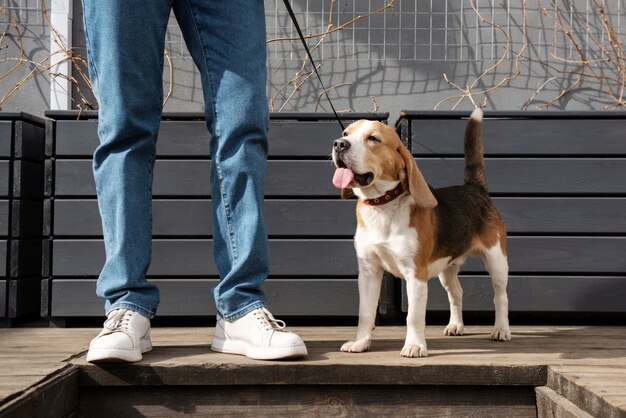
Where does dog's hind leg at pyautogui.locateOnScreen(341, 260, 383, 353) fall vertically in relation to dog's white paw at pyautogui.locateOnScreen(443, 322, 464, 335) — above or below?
above

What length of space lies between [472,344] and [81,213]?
177 cm

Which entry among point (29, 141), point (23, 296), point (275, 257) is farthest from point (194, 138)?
point (23, 296)

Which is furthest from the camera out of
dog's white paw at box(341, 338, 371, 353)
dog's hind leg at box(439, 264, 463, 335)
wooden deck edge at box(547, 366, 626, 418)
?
dog's hind leg at box(439, 264, 463, 335)

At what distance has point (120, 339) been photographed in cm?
194

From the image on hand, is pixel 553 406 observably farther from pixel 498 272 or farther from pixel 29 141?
pixel 29 141

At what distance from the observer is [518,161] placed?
3.12 m

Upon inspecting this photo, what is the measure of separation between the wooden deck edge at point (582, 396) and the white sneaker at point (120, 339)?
1174mm

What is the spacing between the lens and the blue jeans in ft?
6.67

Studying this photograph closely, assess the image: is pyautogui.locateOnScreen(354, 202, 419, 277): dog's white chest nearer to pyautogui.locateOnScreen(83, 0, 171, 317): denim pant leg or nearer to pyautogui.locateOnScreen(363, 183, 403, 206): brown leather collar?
pyautogui.locateOnScreen(363, 183, 403, 206): brown leather collar

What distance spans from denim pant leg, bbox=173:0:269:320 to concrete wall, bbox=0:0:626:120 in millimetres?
1870

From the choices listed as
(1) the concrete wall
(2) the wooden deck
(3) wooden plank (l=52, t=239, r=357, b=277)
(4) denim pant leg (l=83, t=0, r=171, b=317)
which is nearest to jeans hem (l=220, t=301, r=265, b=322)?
(2) the wooden deck

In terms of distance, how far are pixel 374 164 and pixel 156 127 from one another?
706mm

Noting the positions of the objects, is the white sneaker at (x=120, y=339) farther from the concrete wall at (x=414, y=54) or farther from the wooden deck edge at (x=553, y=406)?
the concrete wall at (x=414, y=54)

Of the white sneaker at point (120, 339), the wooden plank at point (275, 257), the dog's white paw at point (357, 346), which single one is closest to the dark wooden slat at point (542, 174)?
the wooden plank at point (275, 257)
